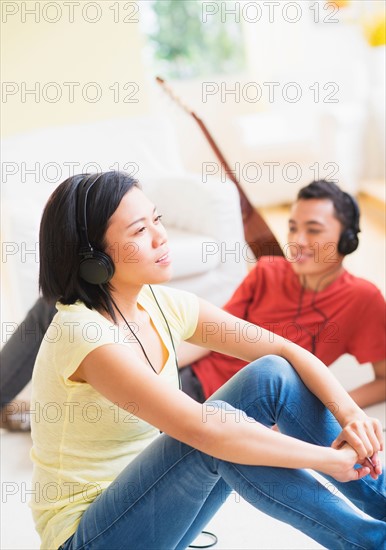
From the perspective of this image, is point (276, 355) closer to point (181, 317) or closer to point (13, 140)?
point (181, 317)

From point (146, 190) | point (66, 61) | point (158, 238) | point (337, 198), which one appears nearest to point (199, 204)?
point (146, 190)

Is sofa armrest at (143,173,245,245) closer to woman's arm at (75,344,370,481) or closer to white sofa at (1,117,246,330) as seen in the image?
white sofa at (1,117,246,330)

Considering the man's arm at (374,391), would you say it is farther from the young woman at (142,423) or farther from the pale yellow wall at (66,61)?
the pale yellow wall at (66,61)

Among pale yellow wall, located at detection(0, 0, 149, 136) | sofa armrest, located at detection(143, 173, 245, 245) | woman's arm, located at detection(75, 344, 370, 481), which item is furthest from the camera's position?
pale yellow wall, located at detection(0, 0, 149, 136)

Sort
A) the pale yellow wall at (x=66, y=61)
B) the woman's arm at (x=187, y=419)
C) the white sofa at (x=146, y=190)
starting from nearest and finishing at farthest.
Result: the woman's arm at (x=187, y=419)
the white sofa at (x=146, y=190)
the pale yellow wall at (x=66, y=61)

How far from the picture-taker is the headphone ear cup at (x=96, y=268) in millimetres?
1237

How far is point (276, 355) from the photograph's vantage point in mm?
1361

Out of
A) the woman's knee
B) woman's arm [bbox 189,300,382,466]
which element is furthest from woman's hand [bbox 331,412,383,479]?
the woman's knee

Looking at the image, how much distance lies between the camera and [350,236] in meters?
2.09

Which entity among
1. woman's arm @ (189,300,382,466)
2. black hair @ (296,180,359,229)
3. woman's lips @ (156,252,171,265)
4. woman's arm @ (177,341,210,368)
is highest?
woman's lips @ (156,252,171,265)

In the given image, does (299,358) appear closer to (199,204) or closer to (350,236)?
(350,236)

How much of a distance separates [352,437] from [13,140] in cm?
221

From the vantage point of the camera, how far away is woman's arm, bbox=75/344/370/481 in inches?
44.2

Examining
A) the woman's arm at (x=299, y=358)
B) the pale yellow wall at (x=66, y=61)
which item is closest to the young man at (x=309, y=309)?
the woman's arm at (x=299, y=358)
